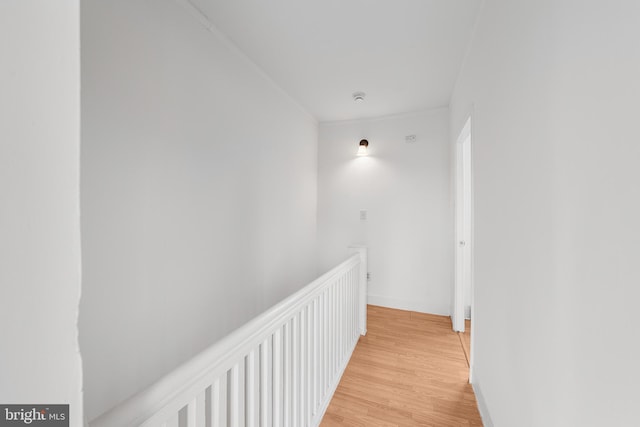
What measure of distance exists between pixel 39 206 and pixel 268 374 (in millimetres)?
949

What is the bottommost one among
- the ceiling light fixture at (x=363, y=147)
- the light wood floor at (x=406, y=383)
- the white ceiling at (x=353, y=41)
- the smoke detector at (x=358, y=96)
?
the light wood floor at (x=406, y=383)

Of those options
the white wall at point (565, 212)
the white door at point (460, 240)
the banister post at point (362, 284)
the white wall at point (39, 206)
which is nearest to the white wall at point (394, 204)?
the white door at point (460, 240)

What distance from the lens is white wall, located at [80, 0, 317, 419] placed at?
1141 millimetres

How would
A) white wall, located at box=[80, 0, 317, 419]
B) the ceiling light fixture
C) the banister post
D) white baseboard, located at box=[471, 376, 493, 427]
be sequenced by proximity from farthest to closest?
1. the ceiling light fixture
2. the banister post
3. white baseboard, located at box=[471, 376, 493, 427]
4. white wall, located at box=[80, 0, 317, 419]

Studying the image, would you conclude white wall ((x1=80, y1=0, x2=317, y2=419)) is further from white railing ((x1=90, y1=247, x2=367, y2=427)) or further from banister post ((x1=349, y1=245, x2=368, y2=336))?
banister post ((x1=349, y1=245, x2=368, y2=336))

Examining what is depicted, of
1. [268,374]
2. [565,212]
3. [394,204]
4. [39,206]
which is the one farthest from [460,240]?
[39,206]

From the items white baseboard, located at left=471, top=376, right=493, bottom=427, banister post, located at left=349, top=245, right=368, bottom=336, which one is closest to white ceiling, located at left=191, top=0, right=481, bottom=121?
banister post, located at left=349, top=245, right=368, bottom=336

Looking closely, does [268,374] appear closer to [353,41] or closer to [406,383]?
[406,383]

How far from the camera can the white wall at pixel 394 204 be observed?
3.09 m

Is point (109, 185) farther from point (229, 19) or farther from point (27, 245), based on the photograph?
point (229, 19)

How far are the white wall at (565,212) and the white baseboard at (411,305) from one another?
70.8 inches

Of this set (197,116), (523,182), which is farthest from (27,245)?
(197,116)

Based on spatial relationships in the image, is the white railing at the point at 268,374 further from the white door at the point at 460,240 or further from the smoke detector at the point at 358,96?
the smoke detector at the point at 358,96

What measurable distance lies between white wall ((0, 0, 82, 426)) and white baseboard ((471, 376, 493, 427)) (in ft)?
6.15
